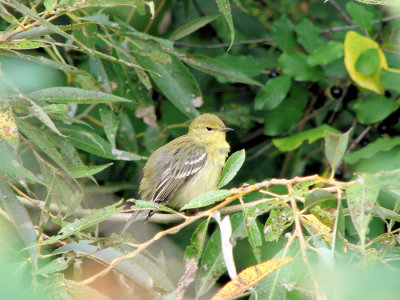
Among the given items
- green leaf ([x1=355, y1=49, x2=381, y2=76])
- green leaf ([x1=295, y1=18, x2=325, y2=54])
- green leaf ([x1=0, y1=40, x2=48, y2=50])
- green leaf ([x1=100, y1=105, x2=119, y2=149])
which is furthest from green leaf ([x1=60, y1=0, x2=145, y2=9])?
green leaf ([x1=295, y1=18, x2=325, y2=54])

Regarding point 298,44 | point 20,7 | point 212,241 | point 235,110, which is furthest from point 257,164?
point 20,7

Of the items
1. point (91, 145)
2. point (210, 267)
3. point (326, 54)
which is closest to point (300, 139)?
point (326, 54)

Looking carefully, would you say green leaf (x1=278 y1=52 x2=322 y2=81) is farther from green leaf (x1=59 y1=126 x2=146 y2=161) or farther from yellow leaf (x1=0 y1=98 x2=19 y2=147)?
yellow leaf (x1=0 y1=98 x2=19 y2=147)

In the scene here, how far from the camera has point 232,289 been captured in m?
1.88

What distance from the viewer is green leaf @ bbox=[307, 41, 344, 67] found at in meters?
4.27

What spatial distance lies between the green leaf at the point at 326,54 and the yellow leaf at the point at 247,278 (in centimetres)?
262

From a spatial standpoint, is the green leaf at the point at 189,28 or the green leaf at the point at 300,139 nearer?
→ the green leaf at the point at 300,139

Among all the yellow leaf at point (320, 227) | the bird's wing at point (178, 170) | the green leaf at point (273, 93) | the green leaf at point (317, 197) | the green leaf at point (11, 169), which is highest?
the green leaf at point (11, 169)

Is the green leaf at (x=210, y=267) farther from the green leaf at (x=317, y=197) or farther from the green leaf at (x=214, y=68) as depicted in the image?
the green leaf at (x=214, y=68)

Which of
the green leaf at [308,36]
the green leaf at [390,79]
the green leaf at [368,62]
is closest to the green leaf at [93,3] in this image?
the green leaf at [368,62]

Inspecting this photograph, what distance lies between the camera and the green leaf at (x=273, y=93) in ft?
15.0

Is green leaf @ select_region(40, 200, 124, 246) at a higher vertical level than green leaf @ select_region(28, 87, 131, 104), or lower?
lower

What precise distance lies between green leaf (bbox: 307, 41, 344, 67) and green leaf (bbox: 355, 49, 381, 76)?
23 cm

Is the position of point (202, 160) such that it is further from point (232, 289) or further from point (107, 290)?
point (232, 289)
